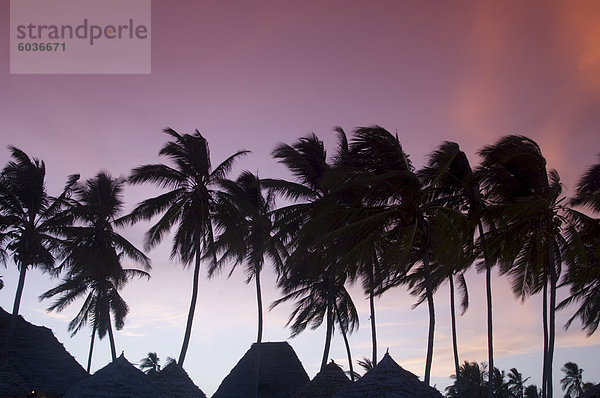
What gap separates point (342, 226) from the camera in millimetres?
21312

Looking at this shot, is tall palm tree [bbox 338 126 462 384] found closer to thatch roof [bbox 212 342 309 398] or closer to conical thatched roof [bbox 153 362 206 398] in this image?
conical thatched roof [bbox 153 362 206 398]

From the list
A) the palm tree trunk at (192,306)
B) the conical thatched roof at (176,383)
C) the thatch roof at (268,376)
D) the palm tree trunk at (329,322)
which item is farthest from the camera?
the thatch roof at (268,376)

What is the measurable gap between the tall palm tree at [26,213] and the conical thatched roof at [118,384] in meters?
11.0

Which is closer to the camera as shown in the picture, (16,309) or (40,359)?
(16,309)

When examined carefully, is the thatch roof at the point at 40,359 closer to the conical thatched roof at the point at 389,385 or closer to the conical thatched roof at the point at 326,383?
the conical thatched roof at the point at 326,383

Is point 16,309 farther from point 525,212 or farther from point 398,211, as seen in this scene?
point 525,212

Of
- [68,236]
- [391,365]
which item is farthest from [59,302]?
[391,365]

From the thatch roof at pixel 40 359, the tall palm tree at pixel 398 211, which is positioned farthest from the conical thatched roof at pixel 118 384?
the tall palm tree at pixel 398 211

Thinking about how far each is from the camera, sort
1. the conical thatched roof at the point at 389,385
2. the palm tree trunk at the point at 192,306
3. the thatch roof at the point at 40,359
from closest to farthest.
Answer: the conical thatched roof at the point at 389,385
the palm tree trunk at the point at 192,306
the thatch roof at the point at 40,359

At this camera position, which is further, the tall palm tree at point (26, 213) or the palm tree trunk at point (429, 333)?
the tall palm tree at point (26, 213)

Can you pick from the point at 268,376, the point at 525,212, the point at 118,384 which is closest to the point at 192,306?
the point at 118,384

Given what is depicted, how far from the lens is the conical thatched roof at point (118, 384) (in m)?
19.8

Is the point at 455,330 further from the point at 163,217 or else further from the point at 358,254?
the point at 163,217

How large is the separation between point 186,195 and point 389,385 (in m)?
12.8
